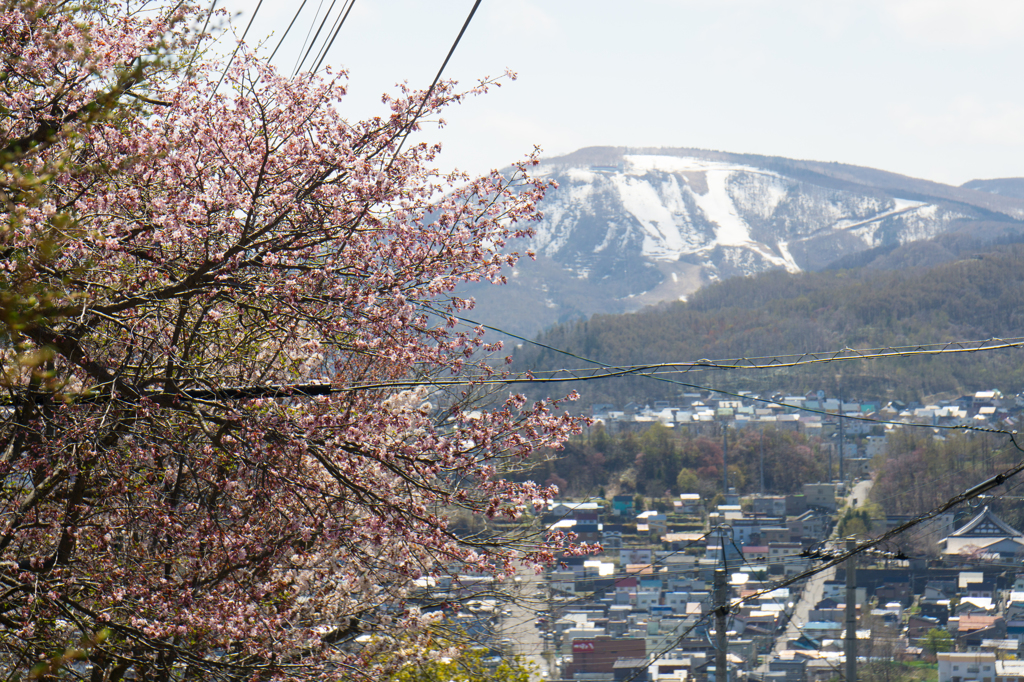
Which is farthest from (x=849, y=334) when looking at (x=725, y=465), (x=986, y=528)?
(x=986, y=528)

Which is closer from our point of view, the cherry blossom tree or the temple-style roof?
the cherry blossom tree

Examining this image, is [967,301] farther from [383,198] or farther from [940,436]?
[383,198]

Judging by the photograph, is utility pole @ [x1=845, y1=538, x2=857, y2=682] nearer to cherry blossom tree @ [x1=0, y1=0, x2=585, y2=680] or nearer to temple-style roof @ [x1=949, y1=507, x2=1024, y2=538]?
cherry blossom tree @ [x1=0, y1=0, x2=585, y2=680]

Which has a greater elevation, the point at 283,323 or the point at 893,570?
the point at 283,323

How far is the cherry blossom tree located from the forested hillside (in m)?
72.5

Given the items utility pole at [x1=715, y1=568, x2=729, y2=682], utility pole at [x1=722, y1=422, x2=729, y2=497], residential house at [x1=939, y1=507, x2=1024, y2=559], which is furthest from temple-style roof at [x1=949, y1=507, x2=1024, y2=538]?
utility pole at [x1=715, y1=568, x2=729, y2=682]

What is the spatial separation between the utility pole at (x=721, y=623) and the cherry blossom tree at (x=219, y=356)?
3.54 metres

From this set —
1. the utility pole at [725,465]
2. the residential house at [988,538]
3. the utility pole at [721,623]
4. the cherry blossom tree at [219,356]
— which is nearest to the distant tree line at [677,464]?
the utility pole at [725,465]

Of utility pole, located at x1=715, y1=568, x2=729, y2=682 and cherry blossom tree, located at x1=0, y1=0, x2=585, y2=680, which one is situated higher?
cherry blossom tree, located at x1=0, y1=0, x2=585, y2=680

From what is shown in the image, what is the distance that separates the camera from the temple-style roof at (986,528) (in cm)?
3266

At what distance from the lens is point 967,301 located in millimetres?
95500

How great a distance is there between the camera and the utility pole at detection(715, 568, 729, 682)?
8141mm

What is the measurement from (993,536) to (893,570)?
12.4 ft

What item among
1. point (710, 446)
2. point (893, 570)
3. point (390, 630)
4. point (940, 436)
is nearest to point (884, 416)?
point (940, 436)
